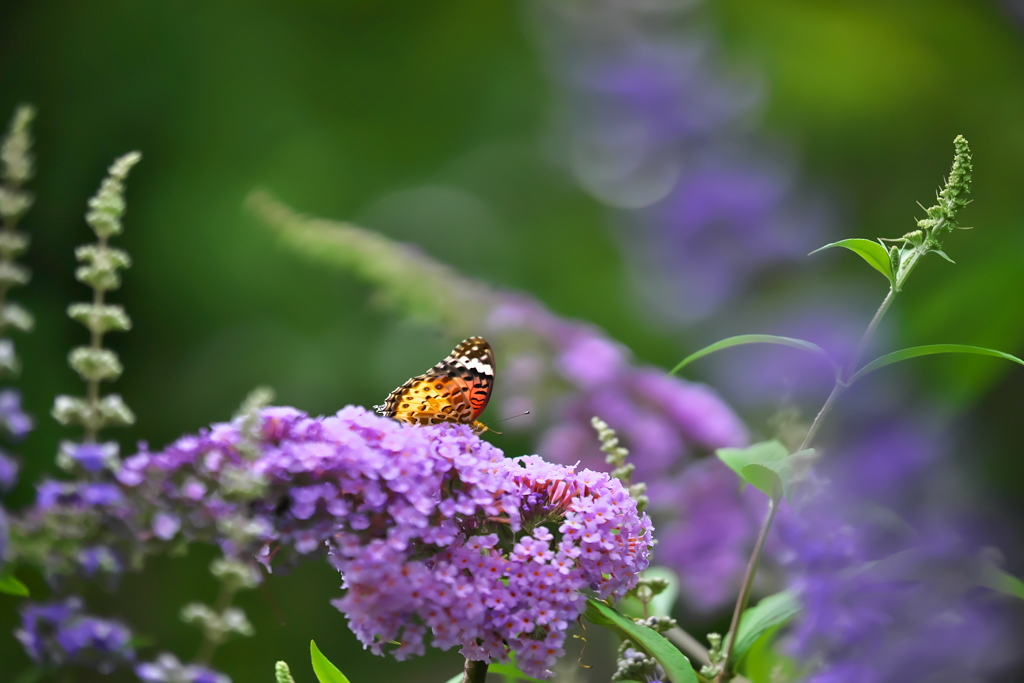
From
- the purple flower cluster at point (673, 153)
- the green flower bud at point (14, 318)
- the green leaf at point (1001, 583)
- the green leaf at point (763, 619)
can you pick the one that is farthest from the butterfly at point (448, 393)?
the purple flower cluster at point (673, 153)

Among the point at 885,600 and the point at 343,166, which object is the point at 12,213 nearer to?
the point at 885,600

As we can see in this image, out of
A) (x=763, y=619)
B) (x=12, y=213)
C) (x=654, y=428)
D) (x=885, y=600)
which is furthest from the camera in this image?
(x=654, y=428)

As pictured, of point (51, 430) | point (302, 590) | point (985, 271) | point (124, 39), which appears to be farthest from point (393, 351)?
point (985, 271)

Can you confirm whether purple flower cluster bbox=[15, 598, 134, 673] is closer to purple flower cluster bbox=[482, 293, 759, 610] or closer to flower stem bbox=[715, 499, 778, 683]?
flower stem bbox=[715, 499, 778, 683]

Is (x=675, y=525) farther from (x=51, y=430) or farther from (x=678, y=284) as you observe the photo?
(x=51, y=430)

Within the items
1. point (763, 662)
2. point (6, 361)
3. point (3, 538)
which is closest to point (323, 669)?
point (3, 538)

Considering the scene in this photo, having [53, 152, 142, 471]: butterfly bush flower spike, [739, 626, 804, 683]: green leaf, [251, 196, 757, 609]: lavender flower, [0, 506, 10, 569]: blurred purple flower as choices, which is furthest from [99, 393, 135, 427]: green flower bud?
[251, 196, 757, 609]: lavender flower

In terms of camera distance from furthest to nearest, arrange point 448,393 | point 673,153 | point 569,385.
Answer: point 673,153 → point 569,385 → point 448,393

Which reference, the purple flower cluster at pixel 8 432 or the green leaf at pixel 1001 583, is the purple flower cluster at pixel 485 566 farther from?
the green leaf at pixel 1001 583
